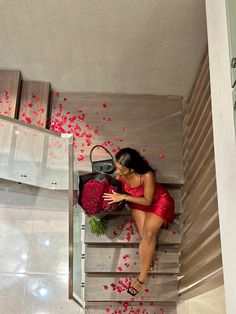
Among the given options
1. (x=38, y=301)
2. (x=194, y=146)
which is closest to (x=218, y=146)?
(x=194, y=146)

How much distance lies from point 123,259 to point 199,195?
1.20 meters

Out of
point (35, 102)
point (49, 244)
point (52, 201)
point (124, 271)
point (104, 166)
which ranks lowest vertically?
point (124, 271)

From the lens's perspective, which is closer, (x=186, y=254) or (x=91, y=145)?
(x=186, y=254)

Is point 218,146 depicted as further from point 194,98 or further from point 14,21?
point 14,21

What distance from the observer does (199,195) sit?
371 centimetres

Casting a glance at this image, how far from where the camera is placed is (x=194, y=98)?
168 inches

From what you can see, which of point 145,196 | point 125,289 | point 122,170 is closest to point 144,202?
point 145,196

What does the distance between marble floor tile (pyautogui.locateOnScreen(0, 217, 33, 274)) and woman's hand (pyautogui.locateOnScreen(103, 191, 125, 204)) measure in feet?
Answer: 4.60

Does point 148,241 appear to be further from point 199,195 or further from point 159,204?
point 199,195

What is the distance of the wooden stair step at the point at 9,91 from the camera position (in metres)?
4.37

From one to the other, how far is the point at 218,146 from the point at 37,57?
2.46 meters

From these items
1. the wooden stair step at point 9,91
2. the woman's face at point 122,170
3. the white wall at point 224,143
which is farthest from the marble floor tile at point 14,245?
the white wall at point 224,143

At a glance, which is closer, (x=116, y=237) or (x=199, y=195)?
(x=199, y=195)

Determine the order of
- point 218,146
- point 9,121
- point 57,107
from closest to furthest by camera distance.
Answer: point 218,146
point 9,121
point 57,107
